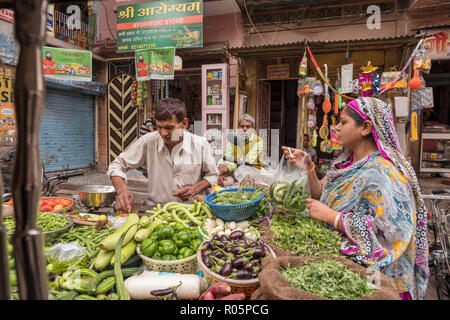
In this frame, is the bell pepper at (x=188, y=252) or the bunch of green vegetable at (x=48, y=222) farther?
the bunch of green vegetable at (x=48, y=222)

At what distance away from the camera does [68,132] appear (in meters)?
10.0

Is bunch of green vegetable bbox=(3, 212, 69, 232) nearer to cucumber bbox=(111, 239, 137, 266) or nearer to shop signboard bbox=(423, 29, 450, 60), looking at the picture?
cucumber bbox=(111, 239, 137, 266)

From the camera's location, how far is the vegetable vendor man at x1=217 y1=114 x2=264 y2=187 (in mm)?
4375

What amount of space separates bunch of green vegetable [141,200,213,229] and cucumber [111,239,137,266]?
1.11 feet

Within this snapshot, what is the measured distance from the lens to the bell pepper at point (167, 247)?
1720mm

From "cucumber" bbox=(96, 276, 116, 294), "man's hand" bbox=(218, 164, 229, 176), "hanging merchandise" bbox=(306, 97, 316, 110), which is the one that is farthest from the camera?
"hanging merchandise" bbox=(306, 97, 316, 110)

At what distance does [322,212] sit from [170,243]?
1.00m

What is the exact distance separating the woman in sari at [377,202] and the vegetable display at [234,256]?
52cm

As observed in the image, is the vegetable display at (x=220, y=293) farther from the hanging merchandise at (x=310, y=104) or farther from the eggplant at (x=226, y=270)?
the hanging merchandise at (x=310, y=104)

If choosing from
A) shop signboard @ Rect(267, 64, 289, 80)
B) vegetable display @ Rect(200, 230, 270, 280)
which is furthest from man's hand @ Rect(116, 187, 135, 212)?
shop signboard @ Rect(267, 64, 289, 80)

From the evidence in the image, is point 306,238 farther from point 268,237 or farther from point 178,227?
point 178,227

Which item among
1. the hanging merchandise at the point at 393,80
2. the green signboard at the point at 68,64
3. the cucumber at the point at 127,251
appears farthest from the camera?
the green signboard at the point at 68,64

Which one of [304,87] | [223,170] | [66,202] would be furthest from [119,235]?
[304,87]

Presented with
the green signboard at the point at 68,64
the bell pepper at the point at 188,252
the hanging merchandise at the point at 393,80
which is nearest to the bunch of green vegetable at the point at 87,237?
the bell pepper at the point at 188,252
